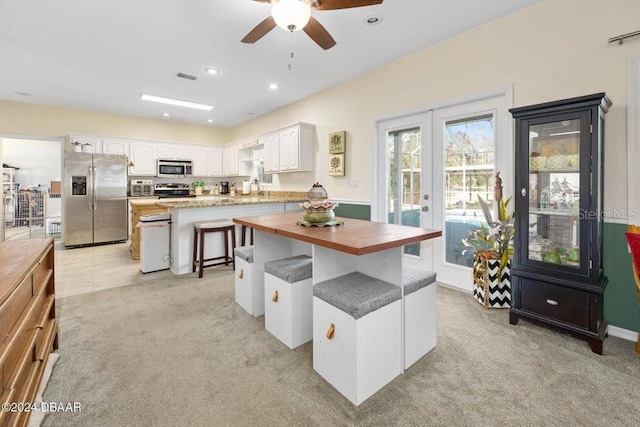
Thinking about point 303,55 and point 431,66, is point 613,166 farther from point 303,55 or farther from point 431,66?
point 303,55

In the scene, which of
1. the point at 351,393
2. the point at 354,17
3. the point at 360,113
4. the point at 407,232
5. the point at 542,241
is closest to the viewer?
the point at 351,393

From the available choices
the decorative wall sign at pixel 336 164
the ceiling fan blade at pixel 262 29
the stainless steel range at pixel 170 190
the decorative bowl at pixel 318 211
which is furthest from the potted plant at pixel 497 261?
the stainless steel range at pixel 170 190

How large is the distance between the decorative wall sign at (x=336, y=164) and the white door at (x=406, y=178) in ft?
2.06

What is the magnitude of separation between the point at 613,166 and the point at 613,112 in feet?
1.34

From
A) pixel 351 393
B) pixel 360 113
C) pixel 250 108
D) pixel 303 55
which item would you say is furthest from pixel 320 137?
pixel 351 393

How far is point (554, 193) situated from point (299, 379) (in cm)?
235

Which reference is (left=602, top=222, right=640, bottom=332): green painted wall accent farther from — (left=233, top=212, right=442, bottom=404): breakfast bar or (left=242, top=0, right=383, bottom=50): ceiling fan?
(left=242, top=0, right=383, bottom=50): ceiling fan

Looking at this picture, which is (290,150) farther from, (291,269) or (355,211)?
(291,269)

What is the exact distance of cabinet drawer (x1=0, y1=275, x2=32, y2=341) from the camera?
100 cm

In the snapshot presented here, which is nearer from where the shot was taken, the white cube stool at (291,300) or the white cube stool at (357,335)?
the white cube stool at (357,335)

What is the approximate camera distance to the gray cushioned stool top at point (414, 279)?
1.77m

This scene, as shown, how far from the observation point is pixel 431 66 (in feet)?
10.8

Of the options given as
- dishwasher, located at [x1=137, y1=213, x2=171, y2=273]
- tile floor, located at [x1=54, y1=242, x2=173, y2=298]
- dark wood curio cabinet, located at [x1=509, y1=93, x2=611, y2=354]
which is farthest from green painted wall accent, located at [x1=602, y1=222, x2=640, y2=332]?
dishwasher, located at [x1=137, y1=213, x2=171, y2=273]

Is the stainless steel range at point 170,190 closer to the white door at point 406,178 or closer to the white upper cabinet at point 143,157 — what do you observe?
the white upper cabinet at point 143,157
